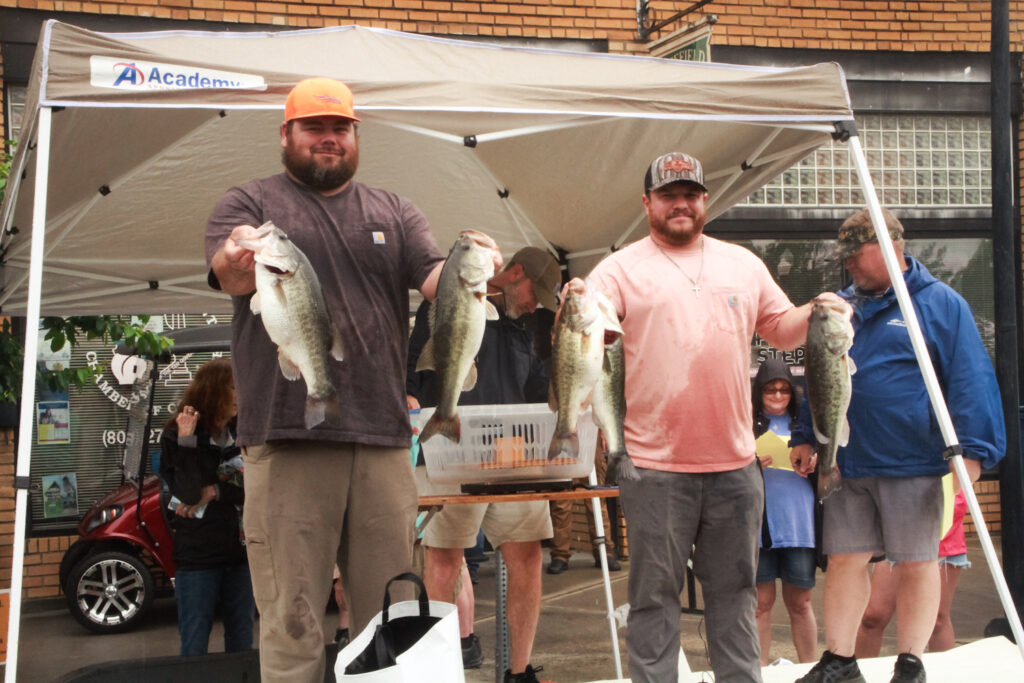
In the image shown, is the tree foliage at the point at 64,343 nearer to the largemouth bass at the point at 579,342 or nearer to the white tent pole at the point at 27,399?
the white tent pole at the point at 27,399

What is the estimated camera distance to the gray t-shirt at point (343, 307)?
3.56 meters

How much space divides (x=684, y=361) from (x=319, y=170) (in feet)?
4.74

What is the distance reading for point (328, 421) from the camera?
11.5 ft

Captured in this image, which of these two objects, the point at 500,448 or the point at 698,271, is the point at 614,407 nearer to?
the point at 698,271

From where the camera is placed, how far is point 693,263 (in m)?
4.17

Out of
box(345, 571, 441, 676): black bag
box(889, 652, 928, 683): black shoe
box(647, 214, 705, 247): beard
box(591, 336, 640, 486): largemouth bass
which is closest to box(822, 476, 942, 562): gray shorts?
box(889, 652, 928, 683): black shoe

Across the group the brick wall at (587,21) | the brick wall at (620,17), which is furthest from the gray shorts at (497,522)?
the brick wall at (620,17)

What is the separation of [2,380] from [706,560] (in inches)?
175

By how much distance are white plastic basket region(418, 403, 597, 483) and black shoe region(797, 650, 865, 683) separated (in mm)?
1355

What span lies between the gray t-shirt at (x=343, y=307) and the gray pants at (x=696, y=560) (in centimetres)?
96

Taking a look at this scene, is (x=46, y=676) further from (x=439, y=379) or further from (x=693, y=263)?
(x=693, y=263)

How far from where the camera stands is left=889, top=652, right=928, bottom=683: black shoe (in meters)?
4.62

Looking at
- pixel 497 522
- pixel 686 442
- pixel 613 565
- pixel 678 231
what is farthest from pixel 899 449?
pixel 613 565

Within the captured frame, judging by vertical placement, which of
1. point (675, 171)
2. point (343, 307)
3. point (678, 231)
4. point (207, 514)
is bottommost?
point (207, 514)
